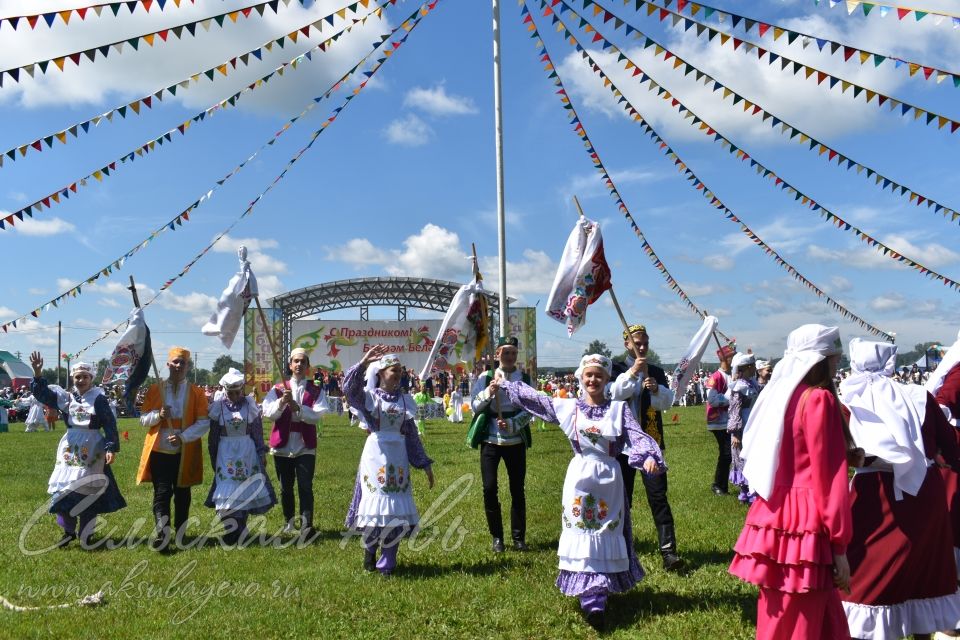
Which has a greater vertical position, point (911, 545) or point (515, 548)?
point (911, 545)

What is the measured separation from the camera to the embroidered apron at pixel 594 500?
18.2 ft

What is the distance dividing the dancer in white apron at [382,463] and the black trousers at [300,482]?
177 cm

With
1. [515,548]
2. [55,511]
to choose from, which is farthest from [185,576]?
[515,548]

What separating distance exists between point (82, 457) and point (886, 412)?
7.85 m

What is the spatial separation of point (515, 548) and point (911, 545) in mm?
4014

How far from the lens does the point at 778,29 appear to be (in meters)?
7.36

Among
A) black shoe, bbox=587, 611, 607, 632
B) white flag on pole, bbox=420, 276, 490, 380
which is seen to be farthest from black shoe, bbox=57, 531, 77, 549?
black shoe, bbox=587, 611, 607, 632

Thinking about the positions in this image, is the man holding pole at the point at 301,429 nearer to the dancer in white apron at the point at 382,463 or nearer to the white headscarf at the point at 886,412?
the dancer in white apron at the point at 382,463

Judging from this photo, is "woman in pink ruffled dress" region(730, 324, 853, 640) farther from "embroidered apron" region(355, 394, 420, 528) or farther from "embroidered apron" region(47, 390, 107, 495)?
"embroidered apron" region(47, 390, 107, 495)

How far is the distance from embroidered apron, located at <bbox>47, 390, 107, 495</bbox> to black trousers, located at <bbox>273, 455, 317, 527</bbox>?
1.91 metres

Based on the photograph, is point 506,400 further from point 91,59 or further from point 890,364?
point 91,59

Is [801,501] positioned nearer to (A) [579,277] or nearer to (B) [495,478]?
(A) [579,277]

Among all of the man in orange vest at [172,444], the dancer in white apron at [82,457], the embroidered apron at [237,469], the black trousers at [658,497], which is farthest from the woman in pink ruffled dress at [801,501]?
the dancer in white apron at [82,457]

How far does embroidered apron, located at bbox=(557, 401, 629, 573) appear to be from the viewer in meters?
5.55
